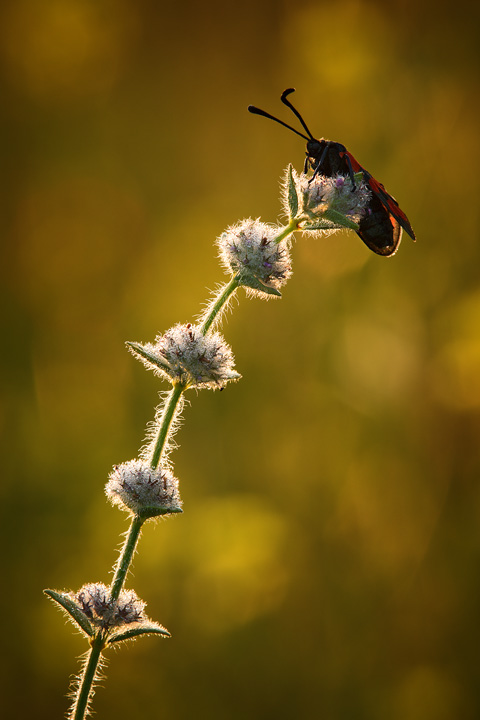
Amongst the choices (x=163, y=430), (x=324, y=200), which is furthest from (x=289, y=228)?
(x=163, y=430)

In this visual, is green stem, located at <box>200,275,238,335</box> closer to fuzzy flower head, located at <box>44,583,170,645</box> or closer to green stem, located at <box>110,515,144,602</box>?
green stem, located at <box>110,515,144,602</box>

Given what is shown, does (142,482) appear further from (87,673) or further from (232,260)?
(232,260)

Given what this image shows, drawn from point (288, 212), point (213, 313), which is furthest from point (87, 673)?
point (288, 212)

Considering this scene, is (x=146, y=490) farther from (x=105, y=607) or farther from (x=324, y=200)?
(x=324, y=200)

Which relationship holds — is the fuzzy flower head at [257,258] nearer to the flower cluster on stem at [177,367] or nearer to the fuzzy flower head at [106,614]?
the flower cluster on stem at [177,367]

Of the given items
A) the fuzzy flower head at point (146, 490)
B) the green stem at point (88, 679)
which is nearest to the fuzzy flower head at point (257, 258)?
the fuzzy flower head at point (146, 490)

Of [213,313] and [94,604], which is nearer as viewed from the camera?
[94,604]

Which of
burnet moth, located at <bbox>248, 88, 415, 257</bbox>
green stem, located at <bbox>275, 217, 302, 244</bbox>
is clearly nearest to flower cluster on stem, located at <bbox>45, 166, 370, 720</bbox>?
green stem, located at <bbox>275, 217, 302, 244</bbox>
